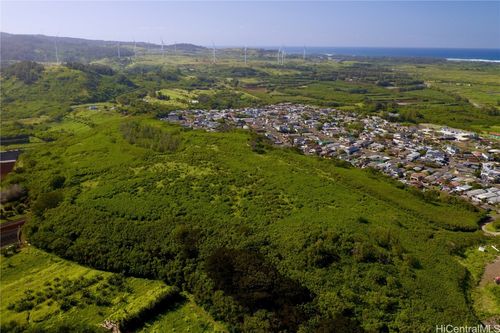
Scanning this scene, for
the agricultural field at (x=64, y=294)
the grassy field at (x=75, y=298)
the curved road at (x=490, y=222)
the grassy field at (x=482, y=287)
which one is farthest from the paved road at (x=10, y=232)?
the curved road at (x=490, y=222)

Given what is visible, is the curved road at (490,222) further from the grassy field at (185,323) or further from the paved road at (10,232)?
the paved road at (10,232)

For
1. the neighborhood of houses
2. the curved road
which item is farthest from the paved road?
the curved road

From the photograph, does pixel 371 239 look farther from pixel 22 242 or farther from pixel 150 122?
pixel 150 122

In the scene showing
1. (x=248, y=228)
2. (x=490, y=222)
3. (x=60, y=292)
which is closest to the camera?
(x=60, y=292)

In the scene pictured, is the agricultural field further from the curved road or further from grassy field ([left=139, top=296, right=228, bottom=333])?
the curved road

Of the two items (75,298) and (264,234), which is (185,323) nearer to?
(75,298)

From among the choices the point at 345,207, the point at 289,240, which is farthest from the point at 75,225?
the point at 345,207

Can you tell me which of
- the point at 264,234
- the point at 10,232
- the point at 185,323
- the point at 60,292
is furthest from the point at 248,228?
the point at 10,232
